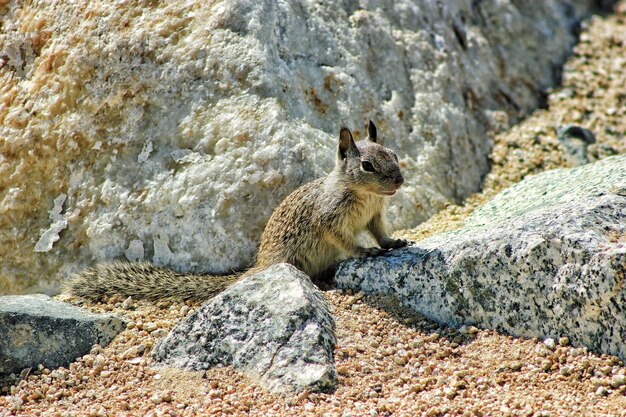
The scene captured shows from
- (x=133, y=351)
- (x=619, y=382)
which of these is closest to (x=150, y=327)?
(x=133, y=351)

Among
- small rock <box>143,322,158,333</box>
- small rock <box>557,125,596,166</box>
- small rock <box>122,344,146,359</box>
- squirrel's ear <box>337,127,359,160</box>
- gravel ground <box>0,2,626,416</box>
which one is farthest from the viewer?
small rock <box>557,125,596,166</box>

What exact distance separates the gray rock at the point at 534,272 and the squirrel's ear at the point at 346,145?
3.20ft

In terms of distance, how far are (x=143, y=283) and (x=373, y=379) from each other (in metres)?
2.47

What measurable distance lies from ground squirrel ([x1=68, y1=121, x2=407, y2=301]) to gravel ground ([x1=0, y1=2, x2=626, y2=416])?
0.20 metres

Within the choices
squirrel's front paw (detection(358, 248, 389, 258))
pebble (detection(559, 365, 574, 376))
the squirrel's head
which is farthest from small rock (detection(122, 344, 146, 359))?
pebble (detection(559, 365, 574, 376))

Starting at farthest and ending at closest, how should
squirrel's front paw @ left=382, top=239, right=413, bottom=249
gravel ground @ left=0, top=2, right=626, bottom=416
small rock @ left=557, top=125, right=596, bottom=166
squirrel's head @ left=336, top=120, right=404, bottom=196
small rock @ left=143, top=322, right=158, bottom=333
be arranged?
1. small rock @ left=557, top=125, right=596, bottom=166
2. squirrel's front paw @ left=382, top=239, right=413, bottom=249
3. squirrel's head @ left=336, top=120, right=404, bottom=196
4. small rock @ left=143, top=322, right=158, bottom=333
5. gravel ground @ left=0, top=2, right=626, bottom=416

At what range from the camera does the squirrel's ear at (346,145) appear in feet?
21.8

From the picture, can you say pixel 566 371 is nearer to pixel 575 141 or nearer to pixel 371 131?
pixel 371 131

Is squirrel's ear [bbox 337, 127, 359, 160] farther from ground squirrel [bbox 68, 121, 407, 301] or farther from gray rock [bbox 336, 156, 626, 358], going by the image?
gray rock [bbox 336, 156, 626, 358]

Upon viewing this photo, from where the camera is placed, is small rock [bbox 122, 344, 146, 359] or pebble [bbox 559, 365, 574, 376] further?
small rock [bbox 122, 344, 146, 359]

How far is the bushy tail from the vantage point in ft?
21.6

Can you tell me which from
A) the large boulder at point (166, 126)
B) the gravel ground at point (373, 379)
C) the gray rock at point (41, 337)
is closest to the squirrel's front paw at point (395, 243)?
the gravel ground at point (373, 379)

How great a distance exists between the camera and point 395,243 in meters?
6.85

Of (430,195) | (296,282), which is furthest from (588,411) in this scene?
(430,195)
